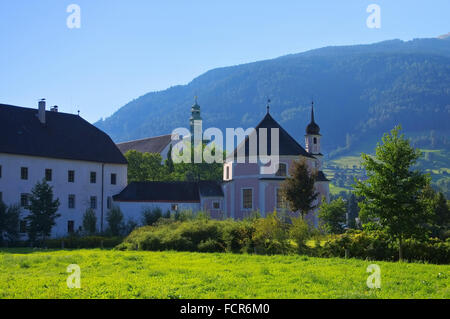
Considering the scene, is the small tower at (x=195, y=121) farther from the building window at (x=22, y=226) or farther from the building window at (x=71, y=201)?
the building window at (x=22, y=226)

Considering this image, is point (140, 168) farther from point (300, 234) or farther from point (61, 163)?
point (300, 234)

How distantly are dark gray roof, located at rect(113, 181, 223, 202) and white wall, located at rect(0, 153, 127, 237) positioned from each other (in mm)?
2126

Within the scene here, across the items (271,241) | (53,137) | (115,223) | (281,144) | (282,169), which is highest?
(53,137)

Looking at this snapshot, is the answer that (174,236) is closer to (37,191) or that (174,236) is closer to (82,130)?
(37,191)

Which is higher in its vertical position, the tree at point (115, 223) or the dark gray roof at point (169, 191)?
the dark gray roof at point (169, 191)

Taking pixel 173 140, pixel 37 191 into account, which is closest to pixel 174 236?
pixel 37 191

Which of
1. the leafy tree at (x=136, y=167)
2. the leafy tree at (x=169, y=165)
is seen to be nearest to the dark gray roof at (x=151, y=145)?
the leafy tree at (x=169, y=165)

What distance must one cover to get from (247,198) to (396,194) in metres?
29.5

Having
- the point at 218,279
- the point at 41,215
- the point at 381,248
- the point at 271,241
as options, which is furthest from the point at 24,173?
the point at 218,279

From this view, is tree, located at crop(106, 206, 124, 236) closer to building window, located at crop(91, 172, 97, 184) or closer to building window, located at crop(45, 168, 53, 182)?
building window, located at crop(45, 168, 53, 182)

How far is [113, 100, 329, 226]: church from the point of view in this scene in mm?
51750

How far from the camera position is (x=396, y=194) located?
23703mm

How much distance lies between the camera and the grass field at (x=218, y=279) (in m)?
14.7
